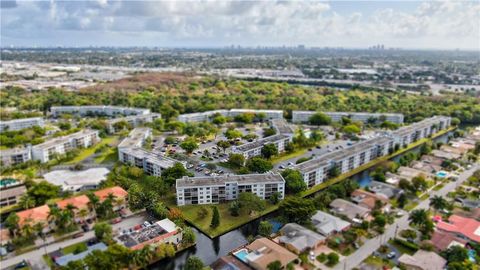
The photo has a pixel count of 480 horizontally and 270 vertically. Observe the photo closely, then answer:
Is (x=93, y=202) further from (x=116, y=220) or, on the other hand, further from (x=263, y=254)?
(x=263, y=254)

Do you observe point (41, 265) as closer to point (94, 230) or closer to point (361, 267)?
point (94, 230)

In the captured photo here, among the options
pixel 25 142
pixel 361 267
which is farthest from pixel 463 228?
pixel 25 142

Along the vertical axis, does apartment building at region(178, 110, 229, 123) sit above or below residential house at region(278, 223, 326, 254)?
above

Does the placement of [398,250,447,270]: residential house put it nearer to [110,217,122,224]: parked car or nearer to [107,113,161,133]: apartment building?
[110,217,122,224]: parked car

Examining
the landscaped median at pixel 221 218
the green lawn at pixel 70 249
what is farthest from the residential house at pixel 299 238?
the green lawn at pixel 70 249

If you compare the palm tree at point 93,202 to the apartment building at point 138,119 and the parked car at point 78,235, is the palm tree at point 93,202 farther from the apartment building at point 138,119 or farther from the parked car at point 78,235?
the apartment building at point 138,119

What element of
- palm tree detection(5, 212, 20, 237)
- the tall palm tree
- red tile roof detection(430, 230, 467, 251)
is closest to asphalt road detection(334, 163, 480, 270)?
the tall palm tree

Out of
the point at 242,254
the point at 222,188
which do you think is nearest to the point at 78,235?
the point at 222,188
